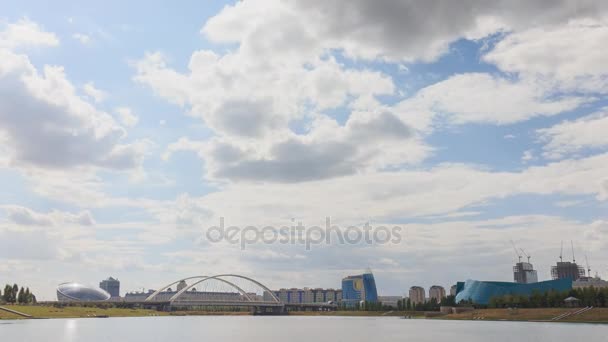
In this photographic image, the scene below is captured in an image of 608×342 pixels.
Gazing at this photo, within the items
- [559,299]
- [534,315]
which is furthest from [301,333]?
[559,299]

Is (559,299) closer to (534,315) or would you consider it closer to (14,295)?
Result: (534,315)

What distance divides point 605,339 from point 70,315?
16801 centimetres

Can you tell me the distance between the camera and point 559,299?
173 metres

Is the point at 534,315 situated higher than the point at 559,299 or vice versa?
the point at 559,299

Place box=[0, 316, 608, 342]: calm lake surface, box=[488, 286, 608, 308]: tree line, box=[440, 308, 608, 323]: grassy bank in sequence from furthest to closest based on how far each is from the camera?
1. box=[488, 286, 608, 308]: tree line
2. box=[440, 308, 608, 323]: grassy bank
3. box=[0, 316, 608, 342]: calm lake surface

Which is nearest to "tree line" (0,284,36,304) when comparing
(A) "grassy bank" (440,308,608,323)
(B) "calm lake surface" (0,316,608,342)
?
(B) "calm lake surface" (0,316,608,342)

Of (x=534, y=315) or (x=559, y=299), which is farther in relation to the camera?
(x=559, y=299)

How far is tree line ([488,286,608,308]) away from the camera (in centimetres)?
16062

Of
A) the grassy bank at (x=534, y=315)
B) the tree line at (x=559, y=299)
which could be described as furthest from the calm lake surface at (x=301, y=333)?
the tree line at (x=559, y=299)

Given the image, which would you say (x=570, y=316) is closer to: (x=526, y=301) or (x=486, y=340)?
(x=526, y=301)

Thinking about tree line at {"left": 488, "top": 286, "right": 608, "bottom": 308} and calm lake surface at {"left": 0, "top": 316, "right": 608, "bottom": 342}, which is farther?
tree line at {"left": 488, "top": 286, "right": 608, "bottom": 308}

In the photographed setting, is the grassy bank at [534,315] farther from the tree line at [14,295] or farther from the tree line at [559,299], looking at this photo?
the tree line at [14,295]

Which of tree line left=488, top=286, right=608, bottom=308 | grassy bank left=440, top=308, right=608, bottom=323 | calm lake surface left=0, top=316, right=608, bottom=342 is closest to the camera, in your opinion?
calm lake surface left=0, top=316, right=608, bottom=342

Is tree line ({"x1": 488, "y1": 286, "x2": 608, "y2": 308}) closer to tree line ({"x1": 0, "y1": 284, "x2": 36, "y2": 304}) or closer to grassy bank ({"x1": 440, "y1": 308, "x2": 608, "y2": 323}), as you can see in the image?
grassy bank ({"x1": 440, "y1": 308, "x2": 608, "y2": 323})
